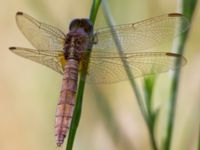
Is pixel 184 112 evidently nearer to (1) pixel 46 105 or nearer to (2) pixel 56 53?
(1) pixel 46 105

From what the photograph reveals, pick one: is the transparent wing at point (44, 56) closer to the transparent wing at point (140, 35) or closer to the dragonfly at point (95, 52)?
the dragonfly at point (95, 52)

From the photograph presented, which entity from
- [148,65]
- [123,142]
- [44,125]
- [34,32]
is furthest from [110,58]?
[44,125]

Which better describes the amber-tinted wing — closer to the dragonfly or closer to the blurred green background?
the dragonfly

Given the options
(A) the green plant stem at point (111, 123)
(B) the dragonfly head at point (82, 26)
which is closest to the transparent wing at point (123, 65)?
(B) the dragonfly head at point (82, 26)

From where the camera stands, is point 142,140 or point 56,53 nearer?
point 56,53

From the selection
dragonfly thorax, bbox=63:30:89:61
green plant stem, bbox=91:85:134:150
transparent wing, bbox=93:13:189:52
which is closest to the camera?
transparent wing, bbox=93:13:189:52

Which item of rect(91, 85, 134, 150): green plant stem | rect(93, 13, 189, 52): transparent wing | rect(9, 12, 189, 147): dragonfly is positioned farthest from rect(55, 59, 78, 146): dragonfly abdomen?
rect(91, 85, 134, 150): green plant stem
